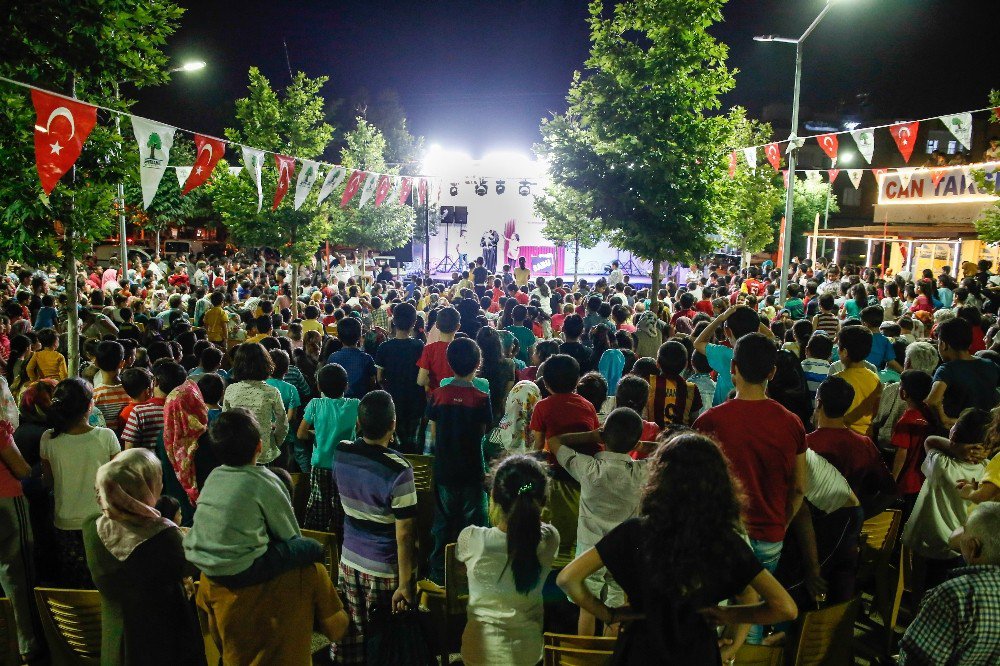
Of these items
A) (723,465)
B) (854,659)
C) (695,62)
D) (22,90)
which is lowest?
(854,659)

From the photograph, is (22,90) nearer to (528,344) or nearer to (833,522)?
(528,344)

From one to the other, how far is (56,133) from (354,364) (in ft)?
12.5

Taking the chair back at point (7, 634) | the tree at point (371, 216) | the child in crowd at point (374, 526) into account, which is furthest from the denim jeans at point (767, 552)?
the tree at point (371, 216)

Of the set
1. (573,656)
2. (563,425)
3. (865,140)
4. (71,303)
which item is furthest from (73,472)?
(865,140)

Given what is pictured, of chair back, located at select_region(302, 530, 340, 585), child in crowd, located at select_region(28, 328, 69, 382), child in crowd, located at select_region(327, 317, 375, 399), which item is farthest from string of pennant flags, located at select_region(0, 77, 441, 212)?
chair back, located at select_region(302, 530, 340, 585)

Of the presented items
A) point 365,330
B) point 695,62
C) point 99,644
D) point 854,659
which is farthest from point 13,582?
point 695,62

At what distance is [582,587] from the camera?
2588 mm

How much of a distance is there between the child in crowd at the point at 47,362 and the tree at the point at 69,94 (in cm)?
31

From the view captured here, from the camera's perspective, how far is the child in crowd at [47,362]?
7.34 metres

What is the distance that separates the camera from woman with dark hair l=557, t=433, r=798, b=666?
2.35 m

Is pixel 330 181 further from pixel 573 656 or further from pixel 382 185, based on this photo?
pixel 573 656

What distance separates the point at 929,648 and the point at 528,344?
21.1 ft

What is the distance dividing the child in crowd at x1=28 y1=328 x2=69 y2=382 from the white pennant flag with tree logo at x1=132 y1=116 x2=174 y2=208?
1960mm

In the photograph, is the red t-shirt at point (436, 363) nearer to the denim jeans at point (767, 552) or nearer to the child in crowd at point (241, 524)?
the denim jeans at point (767, 552)
